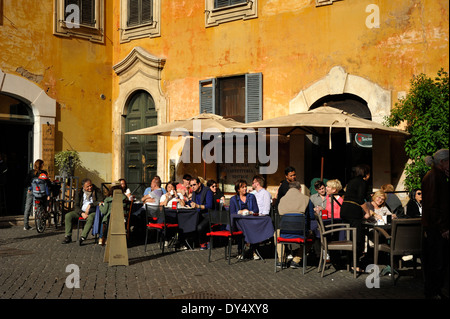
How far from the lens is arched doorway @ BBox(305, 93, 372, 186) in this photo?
11.6 meters

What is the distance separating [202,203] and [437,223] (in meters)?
5.32

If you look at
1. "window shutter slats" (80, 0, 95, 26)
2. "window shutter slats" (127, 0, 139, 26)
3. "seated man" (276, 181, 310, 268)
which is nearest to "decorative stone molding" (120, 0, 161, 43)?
"window shutter slats" (127, 0, 139, 26)

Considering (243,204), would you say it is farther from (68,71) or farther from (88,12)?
(88,12)

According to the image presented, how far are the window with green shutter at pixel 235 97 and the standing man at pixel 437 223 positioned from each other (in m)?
7.02

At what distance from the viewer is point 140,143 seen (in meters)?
15.7

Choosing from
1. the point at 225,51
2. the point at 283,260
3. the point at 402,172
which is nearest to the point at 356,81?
the point at 402,172

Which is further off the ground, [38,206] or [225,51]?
[225,51]

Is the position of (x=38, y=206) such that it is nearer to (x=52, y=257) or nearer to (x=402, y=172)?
(x=52, y=257)

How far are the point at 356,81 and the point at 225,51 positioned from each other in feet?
11.5

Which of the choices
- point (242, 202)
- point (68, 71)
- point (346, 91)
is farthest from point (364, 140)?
point (68, 71)

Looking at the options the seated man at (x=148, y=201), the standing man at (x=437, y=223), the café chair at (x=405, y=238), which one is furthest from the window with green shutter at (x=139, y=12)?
the standing man at (x=437, y=223)

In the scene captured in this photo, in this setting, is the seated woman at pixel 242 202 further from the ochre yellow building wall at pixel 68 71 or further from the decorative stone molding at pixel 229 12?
the ochre yellow building wall at pixel 68 71

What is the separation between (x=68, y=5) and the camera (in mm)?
15227

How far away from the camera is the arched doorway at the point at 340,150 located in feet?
38.0
